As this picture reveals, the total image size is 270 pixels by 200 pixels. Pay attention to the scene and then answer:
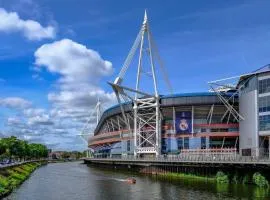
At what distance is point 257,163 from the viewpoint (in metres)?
Result: 74.6

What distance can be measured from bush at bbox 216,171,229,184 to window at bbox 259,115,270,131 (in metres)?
17.7

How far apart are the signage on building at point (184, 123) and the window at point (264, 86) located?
4285cm

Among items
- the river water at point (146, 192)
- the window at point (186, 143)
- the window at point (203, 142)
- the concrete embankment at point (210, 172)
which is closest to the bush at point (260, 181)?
the concrete embankment at point (210, 172)

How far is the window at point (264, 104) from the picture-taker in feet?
310

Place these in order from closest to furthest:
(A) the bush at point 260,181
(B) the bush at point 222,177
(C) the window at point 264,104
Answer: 1. (A) the bush at point 260,181
2. (B) the bush at point 222,177
3. (C) the window at point 264,104

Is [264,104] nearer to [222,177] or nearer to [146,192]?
[222,177]

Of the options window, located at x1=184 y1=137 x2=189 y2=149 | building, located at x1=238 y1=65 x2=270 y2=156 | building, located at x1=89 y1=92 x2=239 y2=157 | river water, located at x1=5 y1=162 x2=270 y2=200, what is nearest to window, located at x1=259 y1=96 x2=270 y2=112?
building, located at x1=238 y1=65 x2=270 y2=156

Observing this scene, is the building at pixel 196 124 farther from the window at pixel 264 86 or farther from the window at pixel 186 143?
the window at pixel 264 86

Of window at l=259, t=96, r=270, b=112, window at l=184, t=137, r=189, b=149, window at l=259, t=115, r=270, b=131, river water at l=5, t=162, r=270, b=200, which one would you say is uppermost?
window at l=259, t=96, r=270, b=112

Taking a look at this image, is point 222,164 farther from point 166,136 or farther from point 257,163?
point 166,136

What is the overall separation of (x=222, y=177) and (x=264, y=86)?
2520 cm

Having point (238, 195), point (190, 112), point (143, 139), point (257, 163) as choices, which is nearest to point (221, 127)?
point (190, 112)

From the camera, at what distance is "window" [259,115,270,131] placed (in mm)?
94812

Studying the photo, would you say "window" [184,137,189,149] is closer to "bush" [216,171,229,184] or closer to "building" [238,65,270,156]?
"building" [238,65,270,156]
